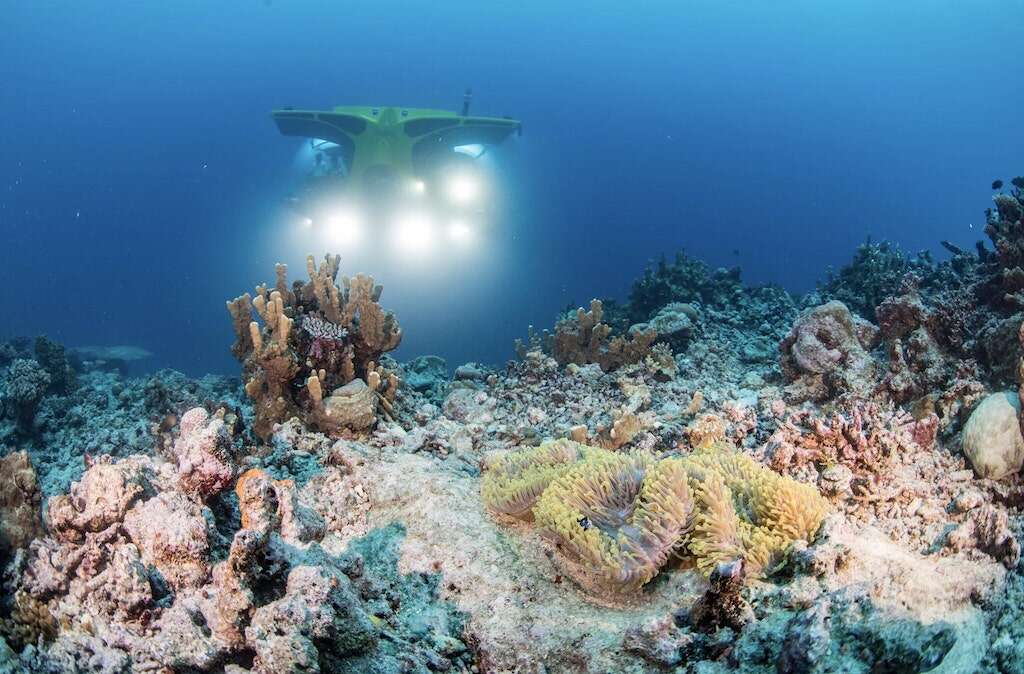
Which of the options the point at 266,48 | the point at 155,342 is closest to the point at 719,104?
the point at 266,48

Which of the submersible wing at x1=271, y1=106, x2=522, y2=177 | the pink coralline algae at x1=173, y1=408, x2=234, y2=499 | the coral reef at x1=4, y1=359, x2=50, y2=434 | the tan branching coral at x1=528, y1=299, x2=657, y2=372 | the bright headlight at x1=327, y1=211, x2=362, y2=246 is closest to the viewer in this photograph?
the pink coralline algae at x1=173, y1=408, x2=234, y2=499

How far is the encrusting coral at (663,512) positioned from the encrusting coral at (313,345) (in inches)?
97.4

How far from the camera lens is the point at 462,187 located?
63.4 feet

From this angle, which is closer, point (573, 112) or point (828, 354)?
point (828, 354)

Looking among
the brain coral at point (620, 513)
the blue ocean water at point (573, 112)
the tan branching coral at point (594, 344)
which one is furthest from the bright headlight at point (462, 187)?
the blue ocean water at point (573, 112)

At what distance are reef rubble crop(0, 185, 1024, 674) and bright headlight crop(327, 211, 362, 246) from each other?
13544 millimetres

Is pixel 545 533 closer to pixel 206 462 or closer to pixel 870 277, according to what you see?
pixel 206 462

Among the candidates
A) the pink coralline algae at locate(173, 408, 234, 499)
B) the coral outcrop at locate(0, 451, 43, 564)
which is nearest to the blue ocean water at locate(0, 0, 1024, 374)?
the pink coralline algae at locate(173, 408, 234, 499)

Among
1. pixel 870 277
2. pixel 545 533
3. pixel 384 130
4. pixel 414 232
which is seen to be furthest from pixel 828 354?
pixel 414 232

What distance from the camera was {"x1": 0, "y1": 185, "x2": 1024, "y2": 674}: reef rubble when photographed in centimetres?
198

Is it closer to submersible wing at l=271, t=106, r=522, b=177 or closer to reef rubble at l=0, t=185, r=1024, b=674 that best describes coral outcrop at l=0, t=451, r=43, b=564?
reef rubble at l=0, t=185, r=1024, b=674

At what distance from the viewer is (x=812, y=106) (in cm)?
10288

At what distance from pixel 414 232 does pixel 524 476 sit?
56.1 ft

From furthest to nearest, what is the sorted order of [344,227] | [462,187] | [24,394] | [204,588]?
Answer: [462,187] < [344,227] < [24,394] < [204,588]
